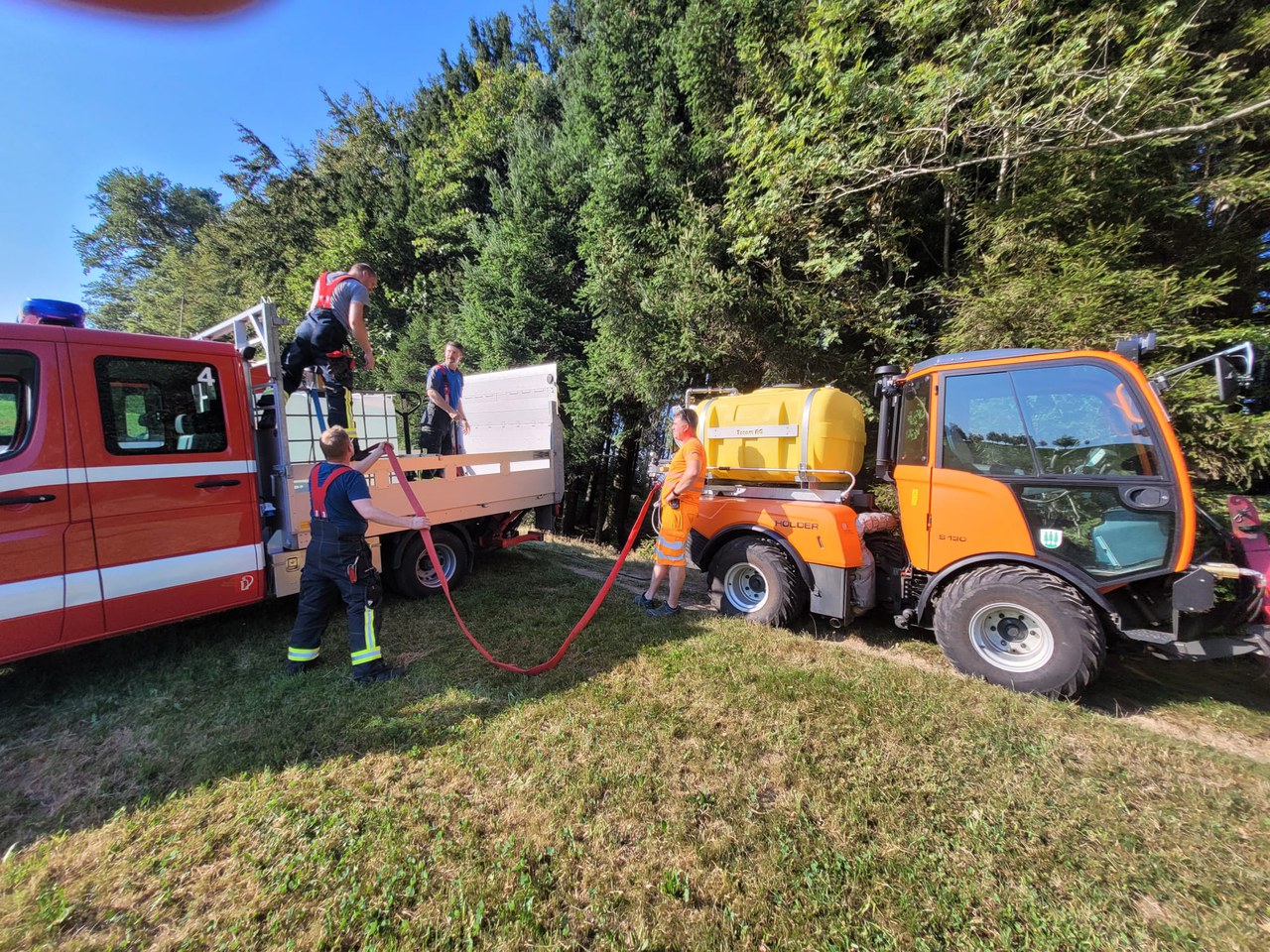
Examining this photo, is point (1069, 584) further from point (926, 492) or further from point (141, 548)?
point (141, 548)

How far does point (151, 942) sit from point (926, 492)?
→ 178 inches

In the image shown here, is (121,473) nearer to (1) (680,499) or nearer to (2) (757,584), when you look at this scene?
(1) (680,499)

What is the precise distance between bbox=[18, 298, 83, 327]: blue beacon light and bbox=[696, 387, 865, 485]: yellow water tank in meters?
4.55

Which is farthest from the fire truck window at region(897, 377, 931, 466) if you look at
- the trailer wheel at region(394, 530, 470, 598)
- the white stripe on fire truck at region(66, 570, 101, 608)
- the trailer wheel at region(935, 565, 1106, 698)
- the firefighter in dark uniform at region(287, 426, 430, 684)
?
the white stripe on fire truck at region(66, 570, 101, 608)

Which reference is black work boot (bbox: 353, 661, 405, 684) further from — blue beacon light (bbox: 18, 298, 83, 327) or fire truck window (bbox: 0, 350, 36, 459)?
blue beacon light (bbox: 18, 298, 83, 327)

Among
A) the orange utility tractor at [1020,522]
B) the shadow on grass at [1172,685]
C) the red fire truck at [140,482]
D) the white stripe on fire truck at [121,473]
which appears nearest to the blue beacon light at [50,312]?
the red fire truck at [140,482]

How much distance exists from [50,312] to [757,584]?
5.41 metres

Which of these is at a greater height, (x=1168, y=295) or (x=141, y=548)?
(x=1168, y=295)

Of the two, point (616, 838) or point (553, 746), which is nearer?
point (616, 838)

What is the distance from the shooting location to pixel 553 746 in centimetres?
259

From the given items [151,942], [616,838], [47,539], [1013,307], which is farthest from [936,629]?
[47,539]

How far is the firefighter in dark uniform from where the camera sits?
3.13 meters

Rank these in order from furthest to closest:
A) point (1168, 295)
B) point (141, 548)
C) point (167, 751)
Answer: point (1168, 295)
point (141, 548)
point (167, 751)

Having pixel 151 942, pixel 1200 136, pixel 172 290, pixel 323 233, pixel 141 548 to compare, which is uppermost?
pixel 172 290
